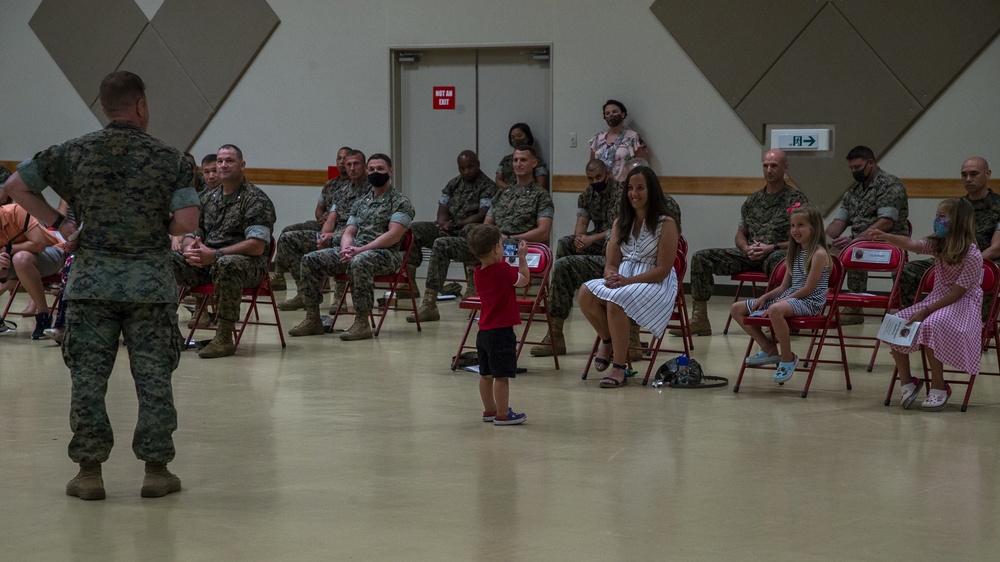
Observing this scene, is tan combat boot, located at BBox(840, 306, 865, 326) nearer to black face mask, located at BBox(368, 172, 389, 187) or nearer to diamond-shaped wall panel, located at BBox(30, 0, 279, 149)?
black face mask, located at BBox(368, 172, 389, 187)

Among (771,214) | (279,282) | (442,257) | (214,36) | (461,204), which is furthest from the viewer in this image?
(214,36)

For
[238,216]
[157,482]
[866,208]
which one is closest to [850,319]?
[866,208]

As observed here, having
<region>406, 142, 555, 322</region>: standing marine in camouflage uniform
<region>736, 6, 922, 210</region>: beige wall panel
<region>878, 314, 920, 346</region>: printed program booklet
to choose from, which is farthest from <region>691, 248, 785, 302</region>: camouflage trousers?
<region>878, 314, 920, 346</region>: printed program booklet

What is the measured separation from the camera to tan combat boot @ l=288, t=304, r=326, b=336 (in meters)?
8.14

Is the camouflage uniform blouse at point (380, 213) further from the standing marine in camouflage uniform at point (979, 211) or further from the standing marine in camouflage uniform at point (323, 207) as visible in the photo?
the standing marine in camouflage uniform at point (979, 211)

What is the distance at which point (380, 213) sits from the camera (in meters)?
8.16

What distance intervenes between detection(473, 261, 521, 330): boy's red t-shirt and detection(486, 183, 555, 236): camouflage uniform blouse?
3.08 m

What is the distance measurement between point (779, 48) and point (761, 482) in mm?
6565

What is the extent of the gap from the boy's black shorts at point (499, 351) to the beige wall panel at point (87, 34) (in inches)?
334

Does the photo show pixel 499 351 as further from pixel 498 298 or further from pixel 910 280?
pixel 910 280

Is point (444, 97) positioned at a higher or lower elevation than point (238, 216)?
higher

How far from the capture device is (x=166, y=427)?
13.3 ft

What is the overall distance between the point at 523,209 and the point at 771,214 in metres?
1.81

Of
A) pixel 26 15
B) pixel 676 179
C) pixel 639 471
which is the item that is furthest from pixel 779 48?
pixel 26 15
